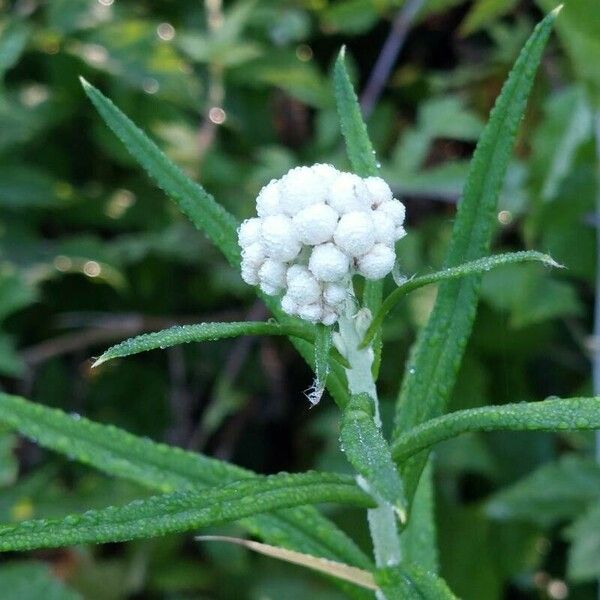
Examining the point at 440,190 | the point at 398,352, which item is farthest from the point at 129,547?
the point at 440,190

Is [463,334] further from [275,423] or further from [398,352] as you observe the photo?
[275,423]

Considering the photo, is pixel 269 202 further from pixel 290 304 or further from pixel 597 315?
pixel 597 315

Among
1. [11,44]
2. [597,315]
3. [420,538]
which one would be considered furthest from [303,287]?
[11,44]

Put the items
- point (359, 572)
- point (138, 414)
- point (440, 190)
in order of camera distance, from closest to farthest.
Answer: point (359, 572)
point (440, 190)
point (138, 414)

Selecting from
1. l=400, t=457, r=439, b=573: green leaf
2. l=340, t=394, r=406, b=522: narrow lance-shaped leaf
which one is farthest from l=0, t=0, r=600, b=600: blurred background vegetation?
l=340, t=394, r=406, b=522: narrow lance-shaped leaf

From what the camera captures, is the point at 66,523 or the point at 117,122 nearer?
the point at 66,523
